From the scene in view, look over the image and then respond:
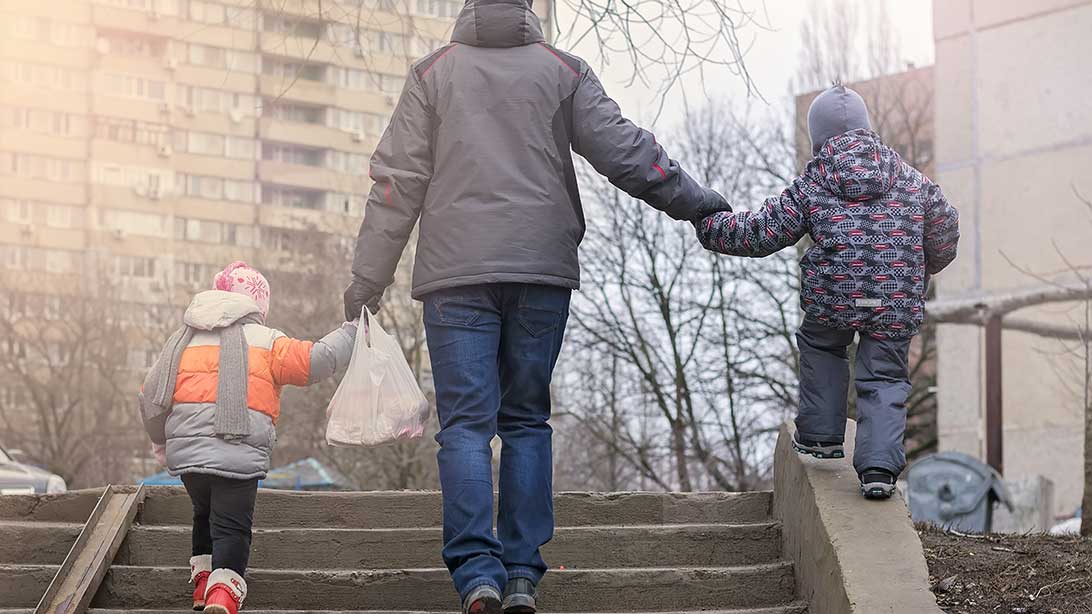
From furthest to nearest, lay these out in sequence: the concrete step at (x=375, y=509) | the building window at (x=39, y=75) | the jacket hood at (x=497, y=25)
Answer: the building window at (x=39, y=75)
the concrete step at (x=375, y=509)
the jacket hood at (x=497, y=25)

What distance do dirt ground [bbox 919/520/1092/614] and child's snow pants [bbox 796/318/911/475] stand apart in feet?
2.16

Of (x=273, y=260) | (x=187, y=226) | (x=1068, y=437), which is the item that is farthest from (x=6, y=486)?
(x=187, y=226)

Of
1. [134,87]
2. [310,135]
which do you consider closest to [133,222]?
[134,87]

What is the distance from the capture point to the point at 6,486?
39.3 ft

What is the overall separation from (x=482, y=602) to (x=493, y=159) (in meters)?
1.50

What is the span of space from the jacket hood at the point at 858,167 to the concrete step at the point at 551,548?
1.60 m

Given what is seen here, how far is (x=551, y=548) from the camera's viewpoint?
612cm

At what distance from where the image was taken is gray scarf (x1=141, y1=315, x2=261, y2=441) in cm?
527

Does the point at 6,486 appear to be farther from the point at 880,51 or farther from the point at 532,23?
the point at 880,51

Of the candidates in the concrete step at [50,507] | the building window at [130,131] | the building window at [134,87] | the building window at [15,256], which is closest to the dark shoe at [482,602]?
the concrete step at [50,507]

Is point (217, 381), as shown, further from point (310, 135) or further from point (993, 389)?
point (310, 135)

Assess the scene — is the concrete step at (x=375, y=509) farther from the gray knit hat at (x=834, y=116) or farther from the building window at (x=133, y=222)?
the building window at (x=133, y=222)

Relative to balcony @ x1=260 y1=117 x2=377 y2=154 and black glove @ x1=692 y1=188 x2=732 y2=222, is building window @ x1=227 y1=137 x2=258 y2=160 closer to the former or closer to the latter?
balcony @ x1=260 y1=117 x2=377 y2=154

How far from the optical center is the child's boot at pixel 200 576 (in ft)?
17.6
